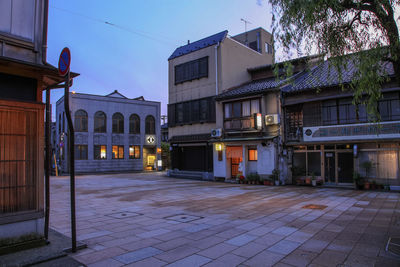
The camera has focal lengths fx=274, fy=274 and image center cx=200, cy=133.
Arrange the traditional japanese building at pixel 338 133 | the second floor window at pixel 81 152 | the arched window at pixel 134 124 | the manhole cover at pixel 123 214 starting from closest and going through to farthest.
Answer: the manhole cover at pixel 123 214
the traditional japanese building at pixel 338 133
the second floor window at pixel 81 152
the arched window at pixel 134 124

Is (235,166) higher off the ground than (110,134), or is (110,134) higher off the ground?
(110,134)

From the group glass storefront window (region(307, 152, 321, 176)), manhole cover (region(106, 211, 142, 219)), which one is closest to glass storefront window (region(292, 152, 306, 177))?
glass storefront window (region(307, 152, 321, 176))

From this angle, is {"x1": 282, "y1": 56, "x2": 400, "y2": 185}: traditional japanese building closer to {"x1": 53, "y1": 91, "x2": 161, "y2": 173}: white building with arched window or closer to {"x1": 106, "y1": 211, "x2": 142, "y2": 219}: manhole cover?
{"x1": 106, "y1": 211, "x2": 142, "y2": 219}: manhole cover

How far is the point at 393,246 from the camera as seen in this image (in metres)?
5.93

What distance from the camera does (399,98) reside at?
50.2 ft

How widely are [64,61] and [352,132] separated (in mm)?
16110

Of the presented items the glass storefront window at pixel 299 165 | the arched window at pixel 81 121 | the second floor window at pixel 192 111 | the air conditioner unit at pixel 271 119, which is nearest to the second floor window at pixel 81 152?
the arched window at pixel 81 121

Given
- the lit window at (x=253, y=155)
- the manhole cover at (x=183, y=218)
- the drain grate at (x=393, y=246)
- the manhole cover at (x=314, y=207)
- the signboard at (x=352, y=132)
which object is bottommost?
the manhole cover at (x=314, y=207)

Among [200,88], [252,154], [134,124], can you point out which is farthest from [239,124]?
[134,124]

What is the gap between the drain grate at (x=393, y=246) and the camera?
562cm

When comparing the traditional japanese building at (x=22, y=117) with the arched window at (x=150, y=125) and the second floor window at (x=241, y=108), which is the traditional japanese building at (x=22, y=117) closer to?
the second floor window at (x=241, y=108)

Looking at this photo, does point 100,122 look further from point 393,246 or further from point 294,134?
point 393,246

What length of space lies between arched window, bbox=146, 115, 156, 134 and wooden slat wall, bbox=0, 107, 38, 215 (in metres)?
32.5

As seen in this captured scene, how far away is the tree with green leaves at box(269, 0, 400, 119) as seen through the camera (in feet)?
20.8
